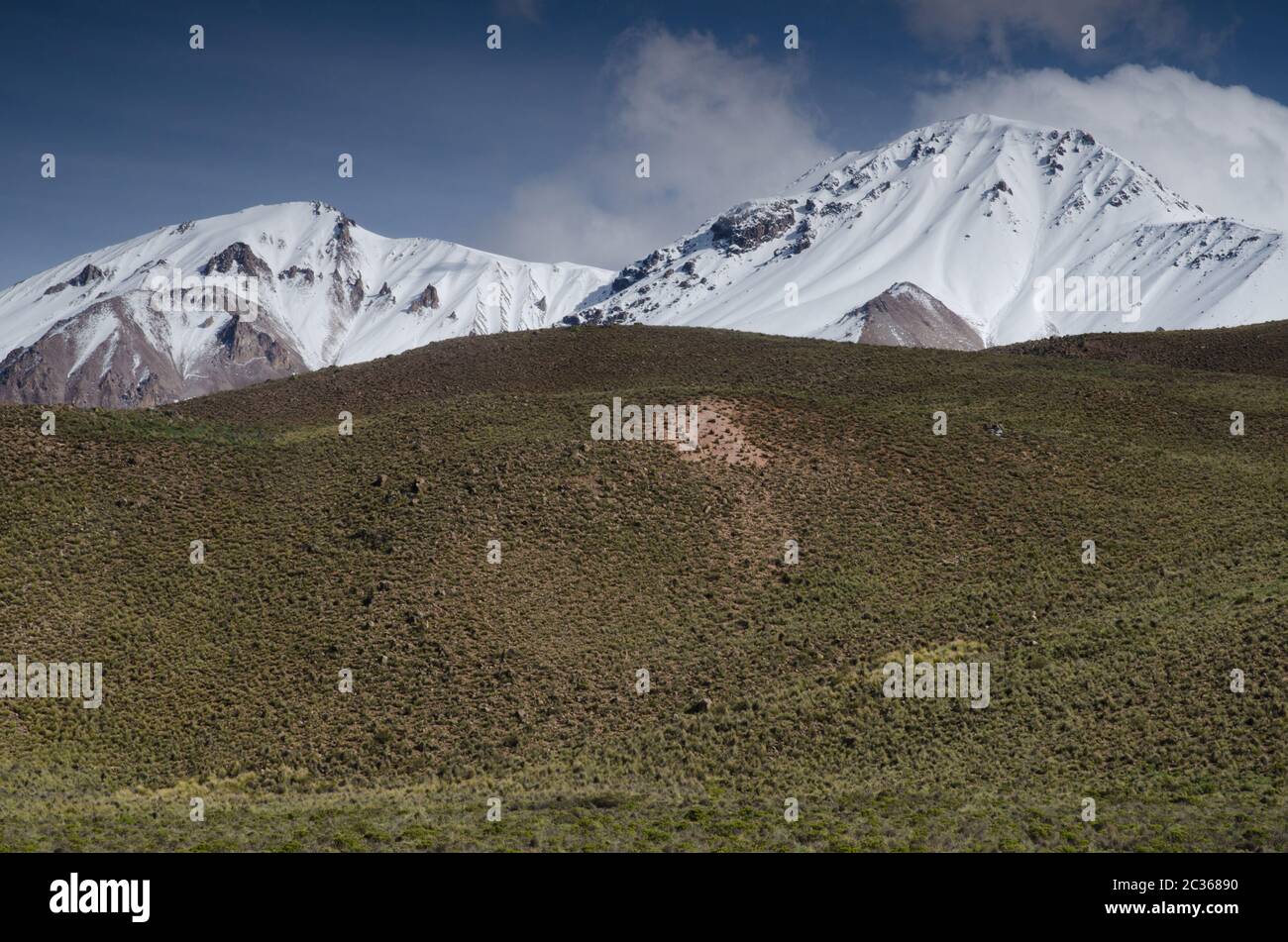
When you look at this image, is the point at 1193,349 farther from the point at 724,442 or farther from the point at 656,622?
the point at 656,622

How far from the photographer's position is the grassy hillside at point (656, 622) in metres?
25.9

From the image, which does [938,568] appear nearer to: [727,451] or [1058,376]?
[727,451]

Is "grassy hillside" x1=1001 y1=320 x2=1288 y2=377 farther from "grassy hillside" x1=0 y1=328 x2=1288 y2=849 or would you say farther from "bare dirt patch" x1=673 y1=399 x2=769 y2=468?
"bare dirt patch" x1=673 y1=399 x2=769 y2=468

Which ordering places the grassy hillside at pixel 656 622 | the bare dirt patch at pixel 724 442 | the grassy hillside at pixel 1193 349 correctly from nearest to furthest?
the grassy hillside at pixel 656 622 < the bare dirt patch at pixel 724 442 < the grassy hillside at pixel 1193 349

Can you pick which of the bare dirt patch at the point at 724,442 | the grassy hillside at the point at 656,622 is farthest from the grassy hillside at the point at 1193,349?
the bare dirt patch at the point at 724,442

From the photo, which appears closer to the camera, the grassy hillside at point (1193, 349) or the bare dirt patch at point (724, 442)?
the bare dirt patch at point (724, 442)

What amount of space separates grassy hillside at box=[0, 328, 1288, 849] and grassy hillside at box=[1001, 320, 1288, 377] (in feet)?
50.4

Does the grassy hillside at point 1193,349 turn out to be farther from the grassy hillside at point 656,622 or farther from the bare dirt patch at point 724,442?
the bare dirt patch at point 724,442

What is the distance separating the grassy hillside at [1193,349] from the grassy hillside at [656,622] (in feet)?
50.4

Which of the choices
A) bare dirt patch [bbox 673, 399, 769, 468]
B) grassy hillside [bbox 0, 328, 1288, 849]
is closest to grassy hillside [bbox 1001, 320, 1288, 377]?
grassy hillside [bbox 0, 328, 1288, 849]

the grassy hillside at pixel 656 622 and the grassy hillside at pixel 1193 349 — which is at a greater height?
the grassy hillside at pixel 1193 349

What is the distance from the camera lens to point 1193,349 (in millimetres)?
78875

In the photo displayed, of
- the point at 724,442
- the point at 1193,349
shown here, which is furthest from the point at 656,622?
the point at 1193,349

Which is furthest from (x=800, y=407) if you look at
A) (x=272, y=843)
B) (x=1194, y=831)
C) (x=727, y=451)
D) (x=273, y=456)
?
(x=272, y=843)
